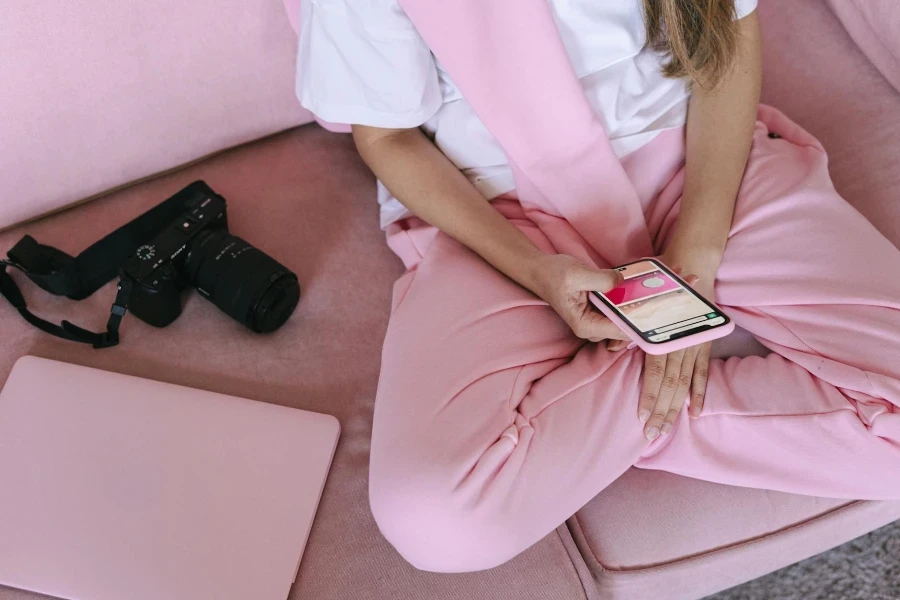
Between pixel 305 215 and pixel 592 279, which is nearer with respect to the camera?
pixel 592 279

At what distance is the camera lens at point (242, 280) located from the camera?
0.84 metres

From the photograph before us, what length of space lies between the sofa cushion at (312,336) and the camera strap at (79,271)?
0.7 inches

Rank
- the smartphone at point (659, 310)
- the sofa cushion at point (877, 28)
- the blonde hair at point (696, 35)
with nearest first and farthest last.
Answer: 1. the smartphone at point (659, 310)
2. the blonde hair at point (696, 35)
3. the sofa cushion at point (877, 28)

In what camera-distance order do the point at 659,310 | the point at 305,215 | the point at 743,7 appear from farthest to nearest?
the point at 305,215, the point at 743,7, the point at 659,310

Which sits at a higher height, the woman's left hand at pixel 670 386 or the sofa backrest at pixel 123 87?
the sofa backrest at pixel 123 87

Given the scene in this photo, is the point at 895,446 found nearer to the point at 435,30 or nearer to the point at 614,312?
the point at 614,312

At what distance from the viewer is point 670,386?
28.9 inches

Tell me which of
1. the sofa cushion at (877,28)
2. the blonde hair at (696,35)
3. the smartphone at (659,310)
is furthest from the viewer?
the sofa cushion at (877,28)

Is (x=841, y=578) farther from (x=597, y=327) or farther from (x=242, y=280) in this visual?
(x=242, y=280)

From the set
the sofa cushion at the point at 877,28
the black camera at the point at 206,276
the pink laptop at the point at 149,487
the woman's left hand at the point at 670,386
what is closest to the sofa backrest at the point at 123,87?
the black camera at the point at 206,276

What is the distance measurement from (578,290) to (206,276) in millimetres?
435

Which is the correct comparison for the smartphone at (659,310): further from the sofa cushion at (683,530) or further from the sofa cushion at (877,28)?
the sofa cushion at (877,28)

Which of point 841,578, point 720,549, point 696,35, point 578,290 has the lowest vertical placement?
point 841,578

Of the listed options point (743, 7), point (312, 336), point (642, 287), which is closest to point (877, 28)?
point (743, 7)
